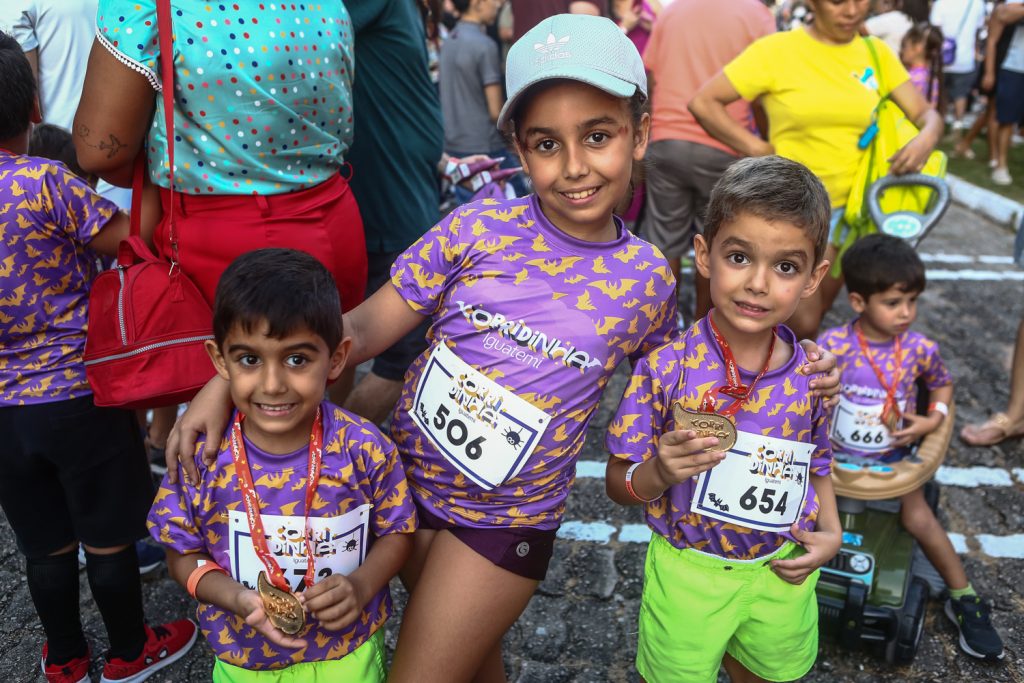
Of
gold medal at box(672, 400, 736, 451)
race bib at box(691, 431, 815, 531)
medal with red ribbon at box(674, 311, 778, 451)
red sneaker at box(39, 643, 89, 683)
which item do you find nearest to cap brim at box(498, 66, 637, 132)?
medal with red ribbon at box(674, 311, 778, 451)

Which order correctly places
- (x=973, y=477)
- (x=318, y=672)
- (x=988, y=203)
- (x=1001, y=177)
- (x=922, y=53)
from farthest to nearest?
(x=1001, y=177) → (x=988, y=203) → (x=922, y=53) → (x=973, y=477) → (x=318, y=672)

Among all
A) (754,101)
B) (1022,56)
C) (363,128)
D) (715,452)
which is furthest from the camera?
(1022,56)

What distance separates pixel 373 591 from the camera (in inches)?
72.1

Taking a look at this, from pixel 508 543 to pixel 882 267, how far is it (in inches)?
77.4

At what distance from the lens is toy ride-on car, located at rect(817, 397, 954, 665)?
8.95ft

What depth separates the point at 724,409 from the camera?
1964 mm

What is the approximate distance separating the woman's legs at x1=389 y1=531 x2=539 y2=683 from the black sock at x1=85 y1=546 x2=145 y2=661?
105 cm

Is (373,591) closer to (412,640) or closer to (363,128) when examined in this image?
(412,640)

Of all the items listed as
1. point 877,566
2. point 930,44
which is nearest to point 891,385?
point 877,566

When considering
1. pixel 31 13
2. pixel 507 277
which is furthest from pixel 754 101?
pixel 31 13

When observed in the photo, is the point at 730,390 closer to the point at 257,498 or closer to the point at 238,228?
the point at 257,498

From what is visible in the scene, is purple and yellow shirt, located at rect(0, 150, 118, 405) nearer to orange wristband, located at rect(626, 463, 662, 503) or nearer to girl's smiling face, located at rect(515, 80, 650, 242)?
girl's smiling face, located at rect(515, 80, 650, 242)

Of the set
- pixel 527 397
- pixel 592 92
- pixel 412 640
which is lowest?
pixel 412 640

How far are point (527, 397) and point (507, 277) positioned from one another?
0.28 meters
